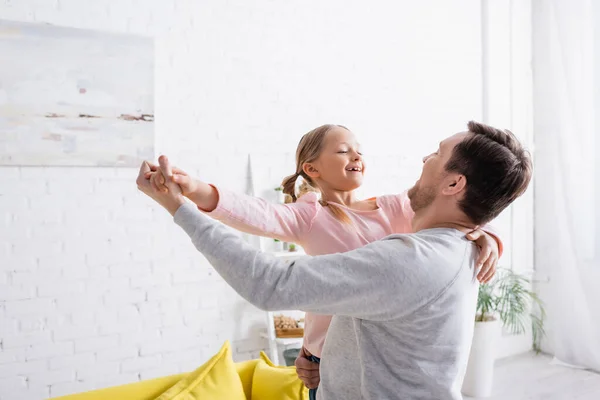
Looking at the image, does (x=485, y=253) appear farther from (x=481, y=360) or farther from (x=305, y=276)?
(x=481, y=360)

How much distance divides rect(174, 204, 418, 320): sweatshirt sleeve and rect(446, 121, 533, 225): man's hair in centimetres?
26

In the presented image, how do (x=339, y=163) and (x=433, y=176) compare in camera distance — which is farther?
(x=339, y=163)

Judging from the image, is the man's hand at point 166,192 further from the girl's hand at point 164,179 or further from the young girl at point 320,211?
the young girl at point 320,211

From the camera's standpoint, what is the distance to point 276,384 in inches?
95.1

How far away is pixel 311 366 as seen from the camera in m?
1.66

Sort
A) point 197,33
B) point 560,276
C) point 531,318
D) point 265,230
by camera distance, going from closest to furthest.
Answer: point 265,230, point 197,33, point 560,276, point 531,318

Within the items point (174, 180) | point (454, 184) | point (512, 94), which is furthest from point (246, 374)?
point (512, 94)

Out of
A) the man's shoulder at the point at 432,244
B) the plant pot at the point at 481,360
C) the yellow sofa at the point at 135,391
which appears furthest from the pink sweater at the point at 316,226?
the plant pot at the point at 481,360

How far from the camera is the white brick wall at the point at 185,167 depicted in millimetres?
2996

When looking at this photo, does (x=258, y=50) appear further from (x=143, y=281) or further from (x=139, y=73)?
(x=143, y=281)

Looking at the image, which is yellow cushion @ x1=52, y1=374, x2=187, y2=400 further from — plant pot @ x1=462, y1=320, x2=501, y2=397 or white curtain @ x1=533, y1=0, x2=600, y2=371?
white curtain @ x1=533, y1=0, x2=600, y2=371

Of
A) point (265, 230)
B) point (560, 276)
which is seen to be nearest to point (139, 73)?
point (265, 230)

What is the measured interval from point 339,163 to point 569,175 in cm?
356

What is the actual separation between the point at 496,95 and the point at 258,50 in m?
2.22
